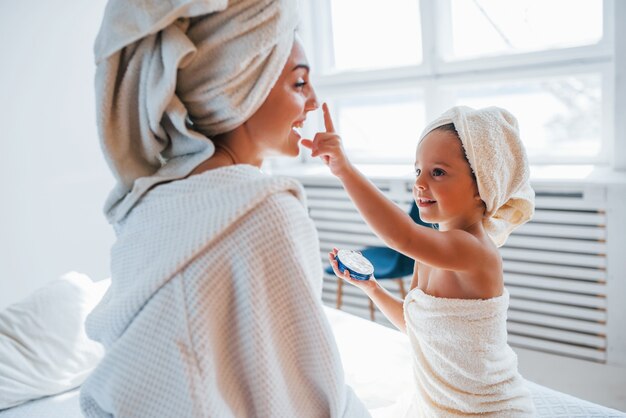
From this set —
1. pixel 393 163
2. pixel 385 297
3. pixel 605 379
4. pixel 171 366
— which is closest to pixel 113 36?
pixel 171 366

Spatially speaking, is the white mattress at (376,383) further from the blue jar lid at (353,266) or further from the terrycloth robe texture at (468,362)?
the blue jar lid at (353,266)

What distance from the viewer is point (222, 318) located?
71 cm

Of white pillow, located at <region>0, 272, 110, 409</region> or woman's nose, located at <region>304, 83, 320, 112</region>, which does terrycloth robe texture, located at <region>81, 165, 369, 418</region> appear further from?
white pillow, located at <region>0, 272, 110, 409</region>

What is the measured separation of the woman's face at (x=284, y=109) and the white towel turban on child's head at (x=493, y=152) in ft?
1.28

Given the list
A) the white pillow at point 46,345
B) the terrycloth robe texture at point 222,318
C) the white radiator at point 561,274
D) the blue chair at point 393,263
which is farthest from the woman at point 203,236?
the white radiator at point 561,274

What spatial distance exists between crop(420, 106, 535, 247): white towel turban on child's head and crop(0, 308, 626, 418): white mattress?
1.64 ft

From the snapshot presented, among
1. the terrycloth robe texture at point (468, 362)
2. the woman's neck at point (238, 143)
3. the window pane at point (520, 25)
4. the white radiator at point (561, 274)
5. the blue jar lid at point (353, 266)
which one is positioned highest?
the window pane at point (520, 25)

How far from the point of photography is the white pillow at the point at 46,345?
1569mm

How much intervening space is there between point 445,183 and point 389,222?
188 mm

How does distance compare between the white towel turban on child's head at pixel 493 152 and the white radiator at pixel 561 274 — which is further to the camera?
the white radiator at pixel 561 274

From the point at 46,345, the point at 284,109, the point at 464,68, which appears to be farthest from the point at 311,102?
the point at 464,68

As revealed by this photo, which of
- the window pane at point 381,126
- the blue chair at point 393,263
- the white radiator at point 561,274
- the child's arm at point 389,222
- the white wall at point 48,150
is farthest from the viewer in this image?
the window pane at point 381,126

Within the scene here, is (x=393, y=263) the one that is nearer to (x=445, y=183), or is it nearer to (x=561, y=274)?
(x=561, y=274)

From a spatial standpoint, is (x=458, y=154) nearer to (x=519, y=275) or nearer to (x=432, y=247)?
(x=432, y=247)
